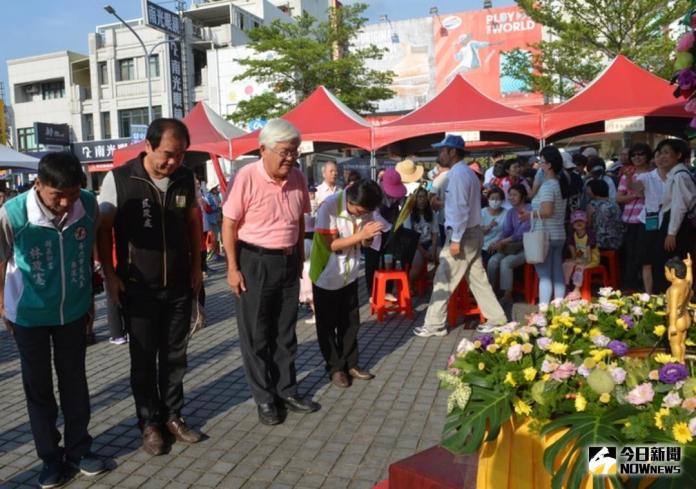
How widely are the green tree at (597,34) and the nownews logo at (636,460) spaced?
17778 mm

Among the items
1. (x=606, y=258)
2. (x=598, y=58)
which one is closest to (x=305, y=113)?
(x=606, y=258)

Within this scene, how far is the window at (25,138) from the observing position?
4219 cm

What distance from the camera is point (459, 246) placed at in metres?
5.55

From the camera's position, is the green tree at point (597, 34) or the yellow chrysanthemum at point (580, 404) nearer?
the yellow chrysanthemum at point (580, 404)

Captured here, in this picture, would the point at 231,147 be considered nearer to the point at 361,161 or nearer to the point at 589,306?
the point at 589,306

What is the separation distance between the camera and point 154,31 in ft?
125

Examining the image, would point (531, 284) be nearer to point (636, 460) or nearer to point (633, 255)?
point (633, 255)

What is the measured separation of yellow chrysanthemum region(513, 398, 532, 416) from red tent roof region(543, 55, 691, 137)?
6750mm

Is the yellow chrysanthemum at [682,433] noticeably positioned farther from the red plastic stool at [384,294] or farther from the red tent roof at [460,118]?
the red tent roof at [460,118]

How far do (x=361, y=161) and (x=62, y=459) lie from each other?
60.9 ft

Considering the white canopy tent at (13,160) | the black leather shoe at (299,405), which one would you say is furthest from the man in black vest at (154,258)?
the white canopy tent at (13,160)

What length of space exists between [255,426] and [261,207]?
4.71ft

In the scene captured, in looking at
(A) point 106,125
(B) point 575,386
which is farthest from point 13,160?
(A) point 106,125

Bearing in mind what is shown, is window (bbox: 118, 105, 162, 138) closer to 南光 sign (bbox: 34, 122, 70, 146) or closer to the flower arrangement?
南光 sign (bbox: 34, 122, 70, 146)
